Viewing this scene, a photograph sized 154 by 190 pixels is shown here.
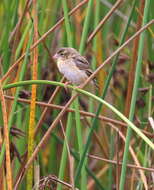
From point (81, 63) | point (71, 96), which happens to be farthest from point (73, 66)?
point (71, 96)

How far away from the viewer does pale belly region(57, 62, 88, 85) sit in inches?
149

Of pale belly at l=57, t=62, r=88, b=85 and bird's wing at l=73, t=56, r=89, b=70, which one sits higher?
bird's wing at l=73, t=56, r=89, b=70

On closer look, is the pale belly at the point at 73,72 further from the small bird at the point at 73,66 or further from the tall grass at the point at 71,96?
the tall grass at the point at 71,96

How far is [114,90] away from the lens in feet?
15.8

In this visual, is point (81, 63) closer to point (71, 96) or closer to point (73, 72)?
point (73, 72)

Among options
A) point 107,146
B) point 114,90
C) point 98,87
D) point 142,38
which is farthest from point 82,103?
point 142,38

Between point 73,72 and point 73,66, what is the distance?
0.12 meters

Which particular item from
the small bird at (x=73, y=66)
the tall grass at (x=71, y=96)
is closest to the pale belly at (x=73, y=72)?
the small bird at (x=73, y=66)

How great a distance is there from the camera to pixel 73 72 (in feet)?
12.7

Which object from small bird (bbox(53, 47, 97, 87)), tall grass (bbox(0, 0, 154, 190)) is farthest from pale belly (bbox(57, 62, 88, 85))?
tall grass (bbox(0, 0, 154, 190))

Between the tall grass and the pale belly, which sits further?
the pale belly

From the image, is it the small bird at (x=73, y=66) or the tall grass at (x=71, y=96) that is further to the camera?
the small bird at (x=73, y=66)

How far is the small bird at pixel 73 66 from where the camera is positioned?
3.80m

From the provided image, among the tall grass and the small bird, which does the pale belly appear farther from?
the tall grass
